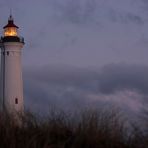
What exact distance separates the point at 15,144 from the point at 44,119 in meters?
1.30

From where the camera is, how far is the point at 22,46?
45.6m

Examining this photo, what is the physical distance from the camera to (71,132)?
10625 mm

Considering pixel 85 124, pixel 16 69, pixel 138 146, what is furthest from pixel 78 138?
pixel 16 69

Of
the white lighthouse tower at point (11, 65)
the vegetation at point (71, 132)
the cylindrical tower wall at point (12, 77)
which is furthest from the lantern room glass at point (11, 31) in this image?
the vegetation at point (71, 132)

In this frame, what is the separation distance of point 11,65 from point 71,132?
33.5 meters

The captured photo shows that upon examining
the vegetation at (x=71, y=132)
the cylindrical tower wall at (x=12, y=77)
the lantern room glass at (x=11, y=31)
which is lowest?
the vegetation at (x=71, y=132)

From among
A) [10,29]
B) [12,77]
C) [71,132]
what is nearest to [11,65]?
[12,77]

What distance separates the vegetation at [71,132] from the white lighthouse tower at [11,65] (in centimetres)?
3140

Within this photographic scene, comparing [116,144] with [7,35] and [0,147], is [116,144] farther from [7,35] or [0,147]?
[7,35]

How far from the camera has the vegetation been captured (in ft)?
32.9

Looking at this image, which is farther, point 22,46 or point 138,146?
point 22,46

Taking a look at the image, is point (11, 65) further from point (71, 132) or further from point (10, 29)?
point (71, 132)

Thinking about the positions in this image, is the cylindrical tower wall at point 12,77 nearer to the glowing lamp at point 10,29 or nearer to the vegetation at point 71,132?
the glowing lamp at point 10,29

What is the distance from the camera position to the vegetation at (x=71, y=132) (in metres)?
10.0
